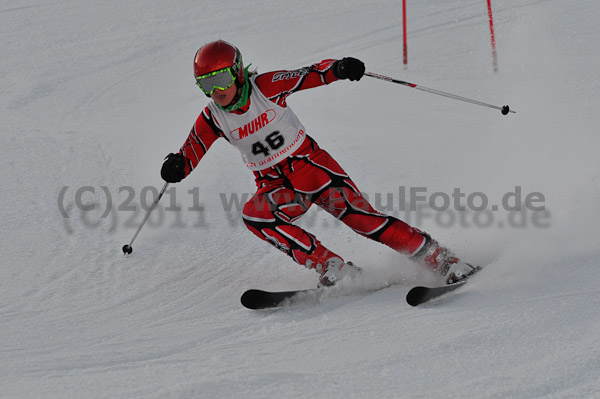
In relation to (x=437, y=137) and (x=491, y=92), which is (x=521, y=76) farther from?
(x=437, y=137)

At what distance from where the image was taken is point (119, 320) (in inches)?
149

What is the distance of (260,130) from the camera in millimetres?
4004

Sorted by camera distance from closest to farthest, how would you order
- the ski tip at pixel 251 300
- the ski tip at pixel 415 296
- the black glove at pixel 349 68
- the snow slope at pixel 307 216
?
the snow slope at pixel 307 216
the ski tip at pixel 415 296
the ski tip at pixel 251 300
the black glove at pixel 349 68

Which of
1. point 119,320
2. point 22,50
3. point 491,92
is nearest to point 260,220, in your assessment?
point 119,320

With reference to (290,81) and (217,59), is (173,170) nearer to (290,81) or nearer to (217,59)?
(217,59)

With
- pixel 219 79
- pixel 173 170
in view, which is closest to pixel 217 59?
pixel 219 79

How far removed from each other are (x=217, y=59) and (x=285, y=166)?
0.74 m

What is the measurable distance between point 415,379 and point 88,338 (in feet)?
5.63

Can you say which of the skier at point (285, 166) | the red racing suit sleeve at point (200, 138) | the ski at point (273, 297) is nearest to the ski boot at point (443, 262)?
the skier at point (285, 166)

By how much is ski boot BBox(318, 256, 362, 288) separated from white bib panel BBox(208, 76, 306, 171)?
675 millimetres

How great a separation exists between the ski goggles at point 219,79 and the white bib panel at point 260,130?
215mm

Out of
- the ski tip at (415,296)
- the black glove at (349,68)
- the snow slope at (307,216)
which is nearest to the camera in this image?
the snow slope at (307,216)

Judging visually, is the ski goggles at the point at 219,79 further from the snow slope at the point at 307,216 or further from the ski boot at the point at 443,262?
the ski boot at the point at 443,262

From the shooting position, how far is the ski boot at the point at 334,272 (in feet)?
12.8
